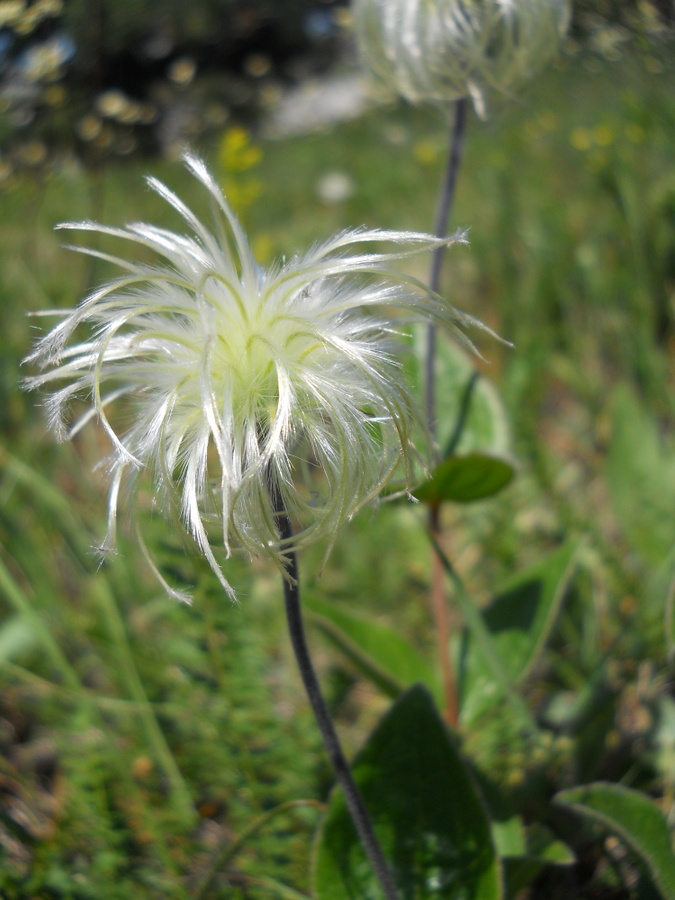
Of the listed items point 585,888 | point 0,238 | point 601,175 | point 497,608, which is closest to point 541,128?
point 601,175

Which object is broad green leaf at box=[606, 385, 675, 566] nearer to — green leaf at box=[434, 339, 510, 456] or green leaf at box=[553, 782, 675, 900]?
green leaf at box=[434, 339, 510, 456]

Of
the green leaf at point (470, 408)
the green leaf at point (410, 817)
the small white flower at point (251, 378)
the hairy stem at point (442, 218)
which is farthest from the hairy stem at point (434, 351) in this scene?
the small white flower at point (251, 378)

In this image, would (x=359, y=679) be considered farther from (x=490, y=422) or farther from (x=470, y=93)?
(x=470, y=93)

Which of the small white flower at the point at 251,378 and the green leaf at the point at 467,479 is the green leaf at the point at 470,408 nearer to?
the green leaf at the point at 467,479

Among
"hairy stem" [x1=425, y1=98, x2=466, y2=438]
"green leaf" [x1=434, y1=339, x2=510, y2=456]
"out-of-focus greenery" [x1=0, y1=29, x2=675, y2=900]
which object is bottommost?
"out-of-focus greenery" [x1=0, y1=29, x2=675, y2=900]

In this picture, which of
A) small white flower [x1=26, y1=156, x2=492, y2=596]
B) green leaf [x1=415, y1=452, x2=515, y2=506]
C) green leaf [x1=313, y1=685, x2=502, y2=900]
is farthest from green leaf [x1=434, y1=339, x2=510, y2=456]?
small white flower [x1=26, y1=156, x2=492, y2=596]
